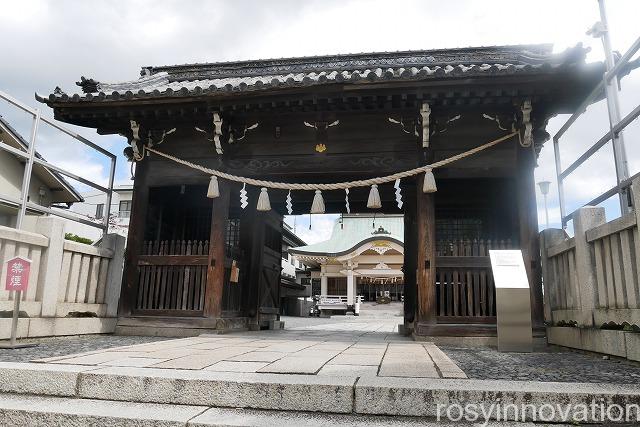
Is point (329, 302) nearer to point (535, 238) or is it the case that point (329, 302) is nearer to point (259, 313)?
point (259, 313)

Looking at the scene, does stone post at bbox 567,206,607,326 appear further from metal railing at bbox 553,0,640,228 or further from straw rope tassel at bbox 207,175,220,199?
straw rope tassel at bbox 207,175,220,199

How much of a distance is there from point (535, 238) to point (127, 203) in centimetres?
3236

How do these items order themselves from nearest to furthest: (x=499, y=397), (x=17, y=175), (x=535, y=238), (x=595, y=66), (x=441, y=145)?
(x=499, y=397)
(x=595, y=66)
(x=535, y=238)
(x=441, y=145)
(x=17, y=175)

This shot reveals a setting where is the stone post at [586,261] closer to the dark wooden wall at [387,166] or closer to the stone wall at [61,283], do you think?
the dark wooden wall at [387,166]

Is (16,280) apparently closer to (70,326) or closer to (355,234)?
(70,326)

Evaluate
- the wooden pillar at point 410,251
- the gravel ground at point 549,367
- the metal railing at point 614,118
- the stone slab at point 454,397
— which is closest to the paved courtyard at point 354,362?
the gravel ground at point 549,367

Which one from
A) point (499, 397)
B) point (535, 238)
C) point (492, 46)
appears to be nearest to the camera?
point (499, 397)

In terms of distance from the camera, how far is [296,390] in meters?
2.80

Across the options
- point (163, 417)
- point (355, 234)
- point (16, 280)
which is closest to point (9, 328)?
point (16, 280)

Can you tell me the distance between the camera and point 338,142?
7.66 meters

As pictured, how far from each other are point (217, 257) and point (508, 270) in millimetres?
4678

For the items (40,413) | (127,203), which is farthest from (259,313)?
(127,203)

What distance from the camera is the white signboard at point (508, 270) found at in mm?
5598

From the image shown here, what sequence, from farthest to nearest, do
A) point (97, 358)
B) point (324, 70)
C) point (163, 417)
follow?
1. point (324, 70)
2. point (97, 358)
3. point (163, 417)
